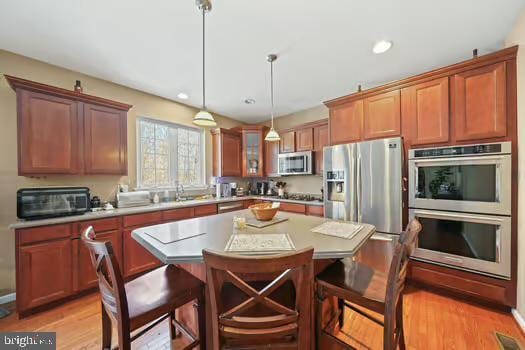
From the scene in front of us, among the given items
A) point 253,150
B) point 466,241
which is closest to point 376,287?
point 466,241

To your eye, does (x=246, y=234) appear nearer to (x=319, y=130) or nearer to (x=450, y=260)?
(x=450, y=260)

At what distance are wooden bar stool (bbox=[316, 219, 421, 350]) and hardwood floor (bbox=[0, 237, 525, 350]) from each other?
39 cm

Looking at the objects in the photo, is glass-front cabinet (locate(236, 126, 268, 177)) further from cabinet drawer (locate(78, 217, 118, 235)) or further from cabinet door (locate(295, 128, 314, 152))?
cabinet drawer (locate(78, 217, 118, 235))

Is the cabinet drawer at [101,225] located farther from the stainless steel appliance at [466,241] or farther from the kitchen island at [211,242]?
the stainless steel appliance at [466,241]

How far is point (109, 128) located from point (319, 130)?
318 cm

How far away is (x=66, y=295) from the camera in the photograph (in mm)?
2055

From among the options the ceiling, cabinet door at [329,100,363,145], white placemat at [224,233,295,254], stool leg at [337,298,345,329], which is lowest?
stool leg at [337,298,345,329]

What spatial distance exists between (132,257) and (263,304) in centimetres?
237

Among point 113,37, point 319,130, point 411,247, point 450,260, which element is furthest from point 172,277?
point 319,130

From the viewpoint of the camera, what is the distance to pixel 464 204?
1.99 metres

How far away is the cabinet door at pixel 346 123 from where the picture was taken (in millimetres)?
2705

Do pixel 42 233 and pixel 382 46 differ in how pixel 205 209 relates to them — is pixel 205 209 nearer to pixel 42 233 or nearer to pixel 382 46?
pixel 42 233

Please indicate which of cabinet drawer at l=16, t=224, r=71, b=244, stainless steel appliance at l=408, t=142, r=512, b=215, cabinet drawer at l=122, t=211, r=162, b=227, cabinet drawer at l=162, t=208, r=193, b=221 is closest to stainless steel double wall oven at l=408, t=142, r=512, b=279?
stainless steel appliance at l=408, t=142, r=512, b=215

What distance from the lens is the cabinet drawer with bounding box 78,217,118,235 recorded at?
2.15m
